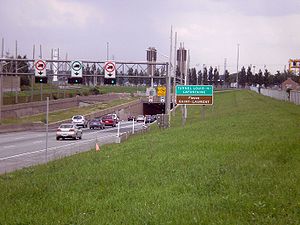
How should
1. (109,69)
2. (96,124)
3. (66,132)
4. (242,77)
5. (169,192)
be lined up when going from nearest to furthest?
(169,192), (66,132), (109,69), (96,124), (242,77)

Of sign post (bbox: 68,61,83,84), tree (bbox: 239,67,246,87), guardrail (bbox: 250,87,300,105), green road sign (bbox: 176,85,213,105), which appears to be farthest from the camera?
tree (bbox: 239,67,246,87)

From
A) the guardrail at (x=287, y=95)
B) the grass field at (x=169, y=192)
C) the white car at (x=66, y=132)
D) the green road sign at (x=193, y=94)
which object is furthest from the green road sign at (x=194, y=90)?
the grass field at (x=169, y=192)

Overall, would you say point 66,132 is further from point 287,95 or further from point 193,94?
point 287,95

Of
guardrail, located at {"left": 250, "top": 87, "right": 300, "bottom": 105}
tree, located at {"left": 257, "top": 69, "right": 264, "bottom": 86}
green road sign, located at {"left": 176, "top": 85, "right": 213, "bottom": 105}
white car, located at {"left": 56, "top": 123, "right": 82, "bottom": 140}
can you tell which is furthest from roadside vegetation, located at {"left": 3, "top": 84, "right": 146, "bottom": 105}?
tree, located at {"left": 257, "top": 69, "right": 264, "bottom": 86}

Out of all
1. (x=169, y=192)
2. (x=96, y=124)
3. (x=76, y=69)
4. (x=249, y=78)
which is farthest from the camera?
(x=249, y=78)

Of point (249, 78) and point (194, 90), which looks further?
point (249, 78)

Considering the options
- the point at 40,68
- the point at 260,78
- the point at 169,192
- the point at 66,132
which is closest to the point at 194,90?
the point at 66,132

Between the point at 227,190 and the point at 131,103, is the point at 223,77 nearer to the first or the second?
the point at 131,103

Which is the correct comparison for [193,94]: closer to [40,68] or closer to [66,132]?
[66,132]

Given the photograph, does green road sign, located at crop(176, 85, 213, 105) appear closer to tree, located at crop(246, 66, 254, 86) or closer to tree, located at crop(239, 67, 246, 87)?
tree, located at crop(246, 66, 254, 86)

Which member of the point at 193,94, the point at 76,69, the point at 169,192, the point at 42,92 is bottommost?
the point at 42,92

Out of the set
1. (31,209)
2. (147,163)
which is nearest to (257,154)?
(147,163)

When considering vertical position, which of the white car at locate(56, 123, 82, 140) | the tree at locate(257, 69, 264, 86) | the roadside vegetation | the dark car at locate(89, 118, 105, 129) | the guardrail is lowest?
the dark car at locate(89, 118, 105, 129)

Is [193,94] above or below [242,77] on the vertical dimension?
below
